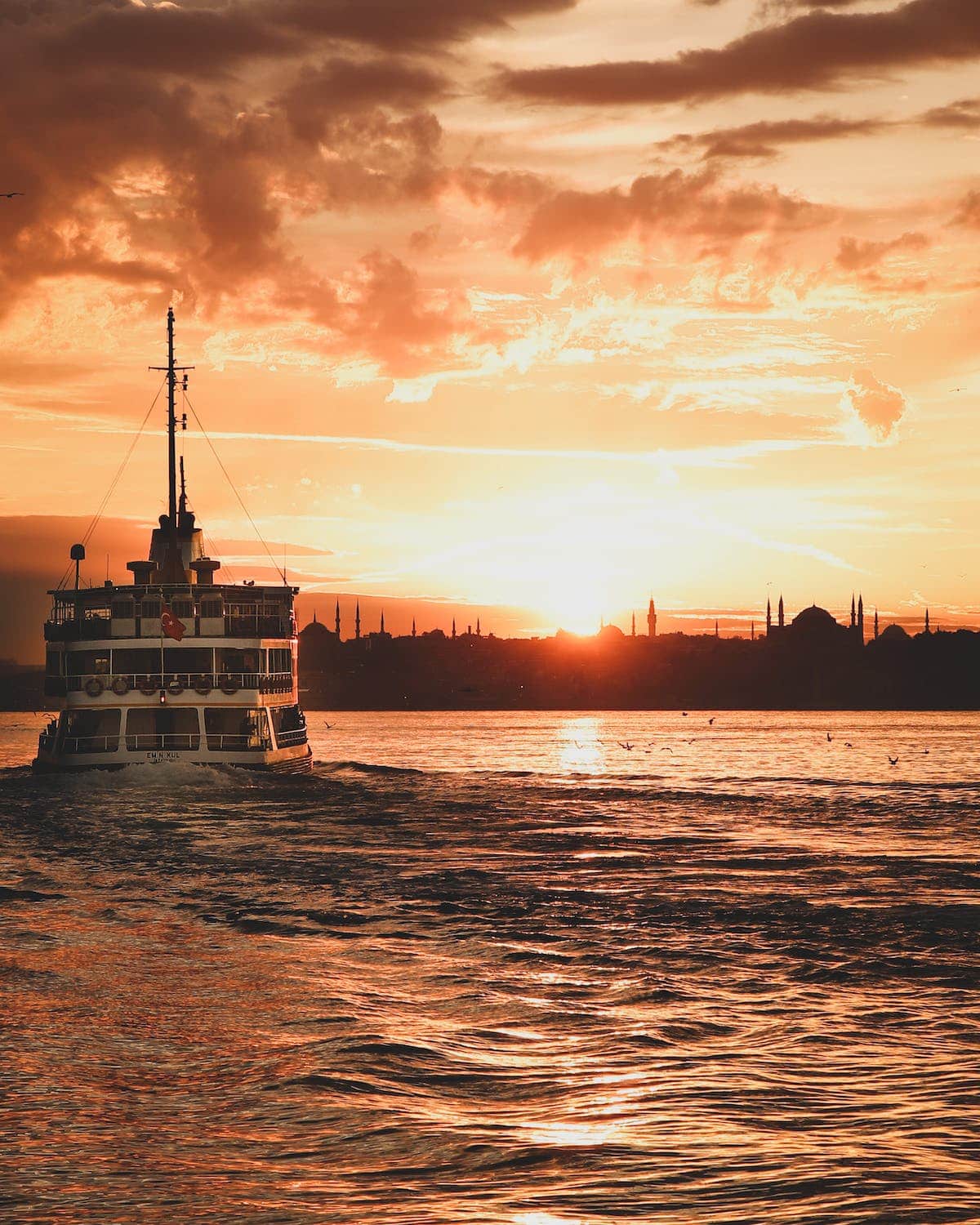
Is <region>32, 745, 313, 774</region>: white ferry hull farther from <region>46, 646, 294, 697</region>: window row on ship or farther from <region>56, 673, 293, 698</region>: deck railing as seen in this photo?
<region>46, 646, 294, 697</region>: window row on ship

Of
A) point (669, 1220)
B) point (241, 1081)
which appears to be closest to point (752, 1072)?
point (669, 1220)

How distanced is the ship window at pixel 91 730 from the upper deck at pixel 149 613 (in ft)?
12.8

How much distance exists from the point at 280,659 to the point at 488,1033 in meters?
55.6

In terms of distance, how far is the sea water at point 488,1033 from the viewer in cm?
1338

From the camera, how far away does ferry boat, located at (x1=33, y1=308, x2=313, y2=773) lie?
67938mm

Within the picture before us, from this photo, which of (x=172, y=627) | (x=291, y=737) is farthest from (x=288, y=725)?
(x=172, y=627)

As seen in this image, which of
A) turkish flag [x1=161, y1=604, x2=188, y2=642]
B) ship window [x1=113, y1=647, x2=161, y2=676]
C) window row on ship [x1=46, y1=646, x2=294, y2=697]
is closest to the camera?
turkish flag [x1=161, y1=604, x2=188, y2=642]

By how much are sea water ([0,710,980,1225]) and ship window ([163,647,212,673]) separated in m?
19.9

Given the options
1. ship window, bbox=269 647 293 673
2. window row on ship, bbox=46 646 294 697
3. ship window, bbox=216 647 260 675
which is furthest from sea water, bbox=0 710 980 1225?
ship window, bbox=269 647 293 673

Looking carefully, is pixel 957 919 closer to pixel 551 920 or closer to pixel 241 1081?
pixel 551 920

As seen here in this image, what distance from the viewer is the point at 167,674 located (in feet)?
223

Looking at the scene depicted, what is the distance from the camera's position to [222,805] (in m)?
64.1

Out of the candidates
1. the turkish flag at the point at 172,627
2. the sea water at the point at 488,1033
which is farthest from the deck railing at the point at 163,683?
the sea water at the point at 488,1033

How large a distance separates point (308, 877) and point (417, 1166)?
26.4 m
